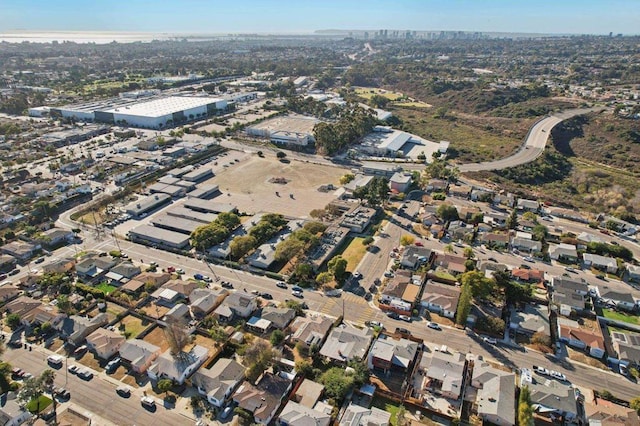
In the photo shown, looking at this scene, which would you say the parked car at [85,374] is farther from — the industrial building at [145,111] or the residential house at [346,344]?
the industrial building at [145,111]

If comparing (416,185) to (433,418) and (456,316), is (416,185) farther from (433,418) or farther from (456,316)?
(433,418)

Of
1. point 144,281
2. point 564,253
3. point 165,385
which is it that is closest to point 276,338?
point 165,385

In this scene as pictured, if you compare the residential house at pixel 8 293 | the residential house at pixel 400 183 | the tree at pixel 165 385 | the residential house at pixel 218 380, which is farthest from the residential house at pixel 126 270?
the residential house at pixel 400 183

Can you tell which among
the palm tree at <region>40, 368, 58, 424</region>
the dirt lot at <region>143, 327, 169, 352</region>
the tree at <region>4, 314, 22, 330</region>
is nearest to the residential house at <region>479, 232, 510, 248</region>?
the dirt lot at <region>143, 327, 169, 352</region>

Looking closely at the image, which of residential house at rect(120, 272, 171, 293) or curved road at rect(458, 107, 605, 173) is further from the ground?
curved road at rect(458, 107, 605, 173)

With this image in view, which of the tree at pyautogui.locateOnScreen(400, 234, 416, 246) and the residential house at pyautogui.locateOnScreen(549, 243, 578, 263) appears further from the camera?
the tree at pyautogui.locateOnScreen(400, 234, 416, 246)

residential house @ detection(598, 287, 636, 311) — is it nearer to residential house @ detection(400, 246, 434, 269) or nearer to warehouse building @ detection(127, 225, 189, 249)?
residential house @ detection(400, 246, 434, 269)
